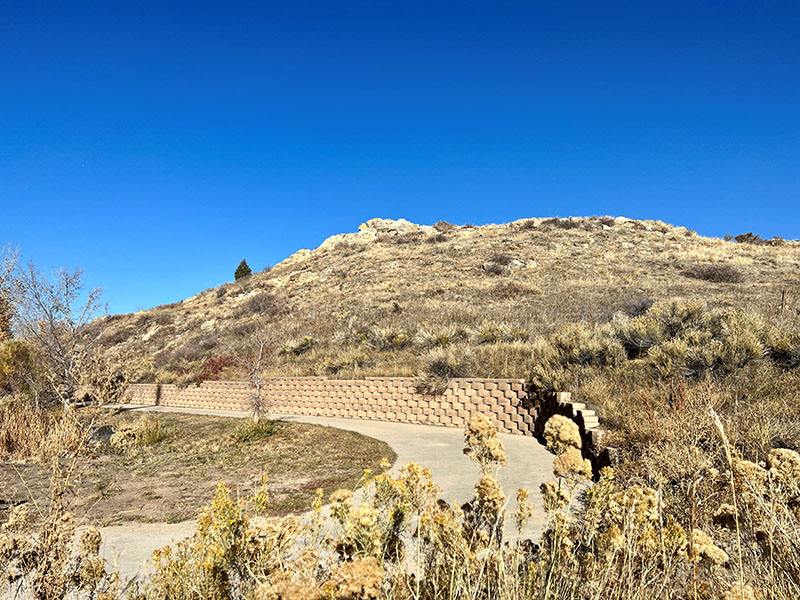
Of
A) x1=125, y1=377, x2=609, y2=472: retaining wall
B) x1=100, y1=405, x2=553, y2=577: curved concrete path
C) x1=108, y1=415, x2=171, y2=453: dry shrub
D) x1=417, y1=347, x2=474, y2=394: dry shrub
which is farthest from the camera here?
x1=417, y1=347, x2=474, y2=394: dry shrub

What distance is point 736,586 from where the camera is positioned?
163 cm

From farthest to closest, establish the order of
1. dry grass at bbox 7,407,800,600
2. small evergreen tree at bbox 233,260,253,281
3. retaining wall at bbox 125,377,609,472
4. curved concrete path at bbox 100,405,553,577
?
small evergreen tree at bbox 233,260,253,281, retaining wall at bbox 125,377,609,472, curved concrete path at bbox 100,405,553,577, dry grass at bbox 7,407,800,600

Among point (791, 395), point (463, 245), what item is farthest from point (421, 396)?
point (463, 245)

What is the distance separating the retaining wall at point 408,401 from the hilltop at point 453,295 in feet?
2.60

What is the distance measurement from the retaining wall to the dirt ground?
207 cm

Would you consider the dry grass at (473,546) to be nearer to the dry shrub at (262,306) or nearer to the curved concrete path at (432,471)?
the curved concrete path at (432,471)

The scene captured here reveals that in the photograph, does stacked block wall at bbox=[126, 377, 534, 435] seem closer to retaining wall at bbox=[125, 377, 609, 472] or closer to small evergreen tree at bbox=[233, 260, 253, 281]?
retaining wall at bbox=[125, 377, 609, 472]

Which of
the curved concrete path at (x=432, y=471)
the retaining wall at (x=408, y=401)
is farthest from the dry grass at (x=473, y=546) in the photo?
the retaining wall at (x=408, y=401)

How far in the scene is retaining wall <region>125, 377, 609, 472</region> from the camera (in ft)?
27.8

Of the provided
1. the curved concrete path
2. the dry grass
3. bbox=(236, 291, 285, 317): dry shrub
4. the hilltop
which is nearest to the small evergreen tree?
the hilltop

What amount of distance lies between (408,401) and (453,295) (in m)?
11.3

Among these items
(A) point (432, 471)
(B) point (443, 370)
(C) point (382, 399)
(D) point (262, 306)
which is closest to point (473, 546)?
(A) point (432, 471)

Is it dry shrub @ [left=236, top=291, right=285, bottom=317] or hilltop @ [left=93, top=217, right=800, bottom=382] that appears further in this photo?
dry shrub @ [left=236, top=291, right=285, bottom=317]

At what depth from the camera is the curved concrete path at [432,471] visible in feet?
14.2
